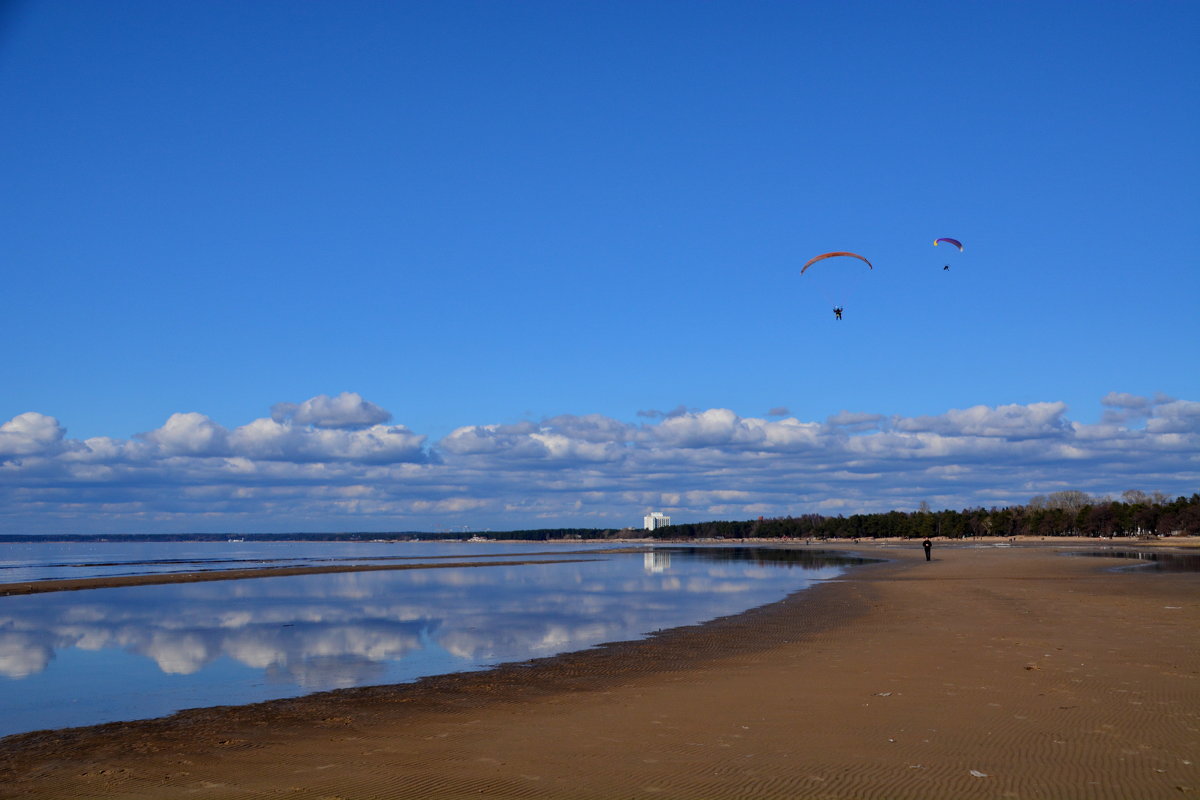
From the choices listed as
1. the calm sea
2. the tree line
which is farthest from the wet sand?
the tree line

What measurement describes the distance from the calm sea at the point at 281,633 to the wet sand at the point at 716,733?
2326 mm

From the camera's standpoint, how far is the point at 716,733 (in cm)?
1245

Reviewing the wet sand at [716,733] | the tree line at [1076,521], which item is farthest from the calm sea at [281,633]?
the tree line at [1076,521]

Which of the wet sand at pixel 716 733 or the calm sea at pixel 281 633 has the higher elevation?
the wet sand at pixel 716 733

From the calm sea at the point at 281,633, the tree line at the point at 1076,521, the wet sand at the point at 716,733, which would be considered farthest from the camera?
the tree line at the point at 1076,521

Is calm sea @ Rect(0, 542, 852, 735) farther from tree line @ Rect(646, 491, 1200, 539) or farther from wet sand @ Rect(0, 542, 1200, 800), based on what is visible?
tree line @ Rect(646, 491, 1200, 539)

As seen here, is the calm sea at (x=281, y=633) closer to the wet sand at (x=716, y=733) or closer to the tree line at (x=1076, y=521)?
the wet sand at (x=716, y=733)

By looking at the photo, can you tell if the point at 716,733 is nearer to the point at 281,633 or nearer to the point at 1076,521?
the point at 281,633

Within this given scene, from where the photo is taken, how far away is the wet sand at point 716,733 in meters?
10.0

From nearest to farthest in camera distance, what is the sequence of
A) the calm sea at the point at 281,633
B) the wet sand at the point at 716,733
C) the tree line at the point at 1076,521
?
the wet sand at the point at 716,733 < the calm sea at the point at 281,633 < the tree line at the point at 1076,521

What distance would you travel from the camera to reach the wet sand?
395 inches

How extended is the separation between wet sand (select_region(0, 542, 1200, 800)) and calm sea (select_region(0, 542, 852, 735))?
2.33 meters

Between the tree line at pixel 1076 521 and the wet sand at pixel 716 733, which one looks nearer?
the wet sand at pixel 716 733

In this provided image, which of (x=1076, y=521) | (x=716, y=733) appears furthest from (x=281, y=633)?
(x=1076, y=521)
